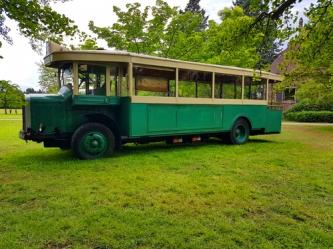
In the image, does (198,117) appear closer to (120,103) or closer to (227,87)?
(227,87)

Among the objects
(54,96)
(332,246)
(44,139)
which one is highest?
(54,96)

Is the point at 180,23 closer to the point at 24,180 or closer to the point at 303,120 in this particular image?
the point at 24,180

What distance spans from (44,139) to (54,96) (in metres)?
1.04

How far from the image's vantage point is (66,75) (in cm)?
820

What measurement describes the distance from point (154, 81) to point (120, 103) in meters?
1.20

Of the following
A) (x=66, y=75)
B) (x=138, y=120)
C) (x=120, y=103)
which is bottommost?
(x=138, y=120)

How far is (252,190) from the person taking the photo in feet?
17.3

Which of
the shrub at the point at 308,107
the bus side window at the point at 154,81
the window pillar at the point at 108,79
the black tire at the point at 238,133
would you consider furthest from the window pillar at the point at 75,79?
the shrub at the point at 308,107

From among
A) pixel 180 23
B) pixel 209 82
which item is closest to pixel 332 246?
pixel 209 82

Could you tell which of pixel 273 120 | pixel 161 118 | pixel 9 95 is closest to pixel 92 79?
pixel 161 118

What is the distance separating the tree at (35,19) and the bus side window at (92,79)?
7.90ft

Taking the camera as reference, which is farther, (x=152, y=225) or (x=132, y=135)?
(x=132, y=135)

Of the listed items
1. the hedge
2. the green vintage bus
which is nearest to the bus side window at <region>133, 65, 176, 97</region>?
the green vintage bus

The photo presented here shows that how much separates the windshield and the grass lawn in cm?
188
